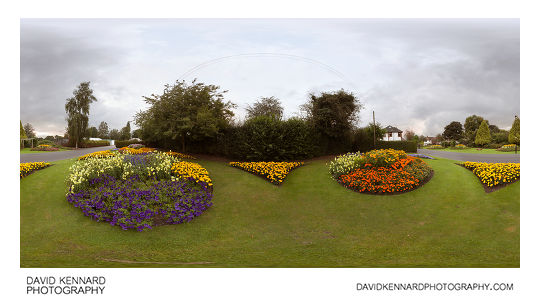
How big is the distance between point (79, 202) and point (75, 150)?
5.46 m

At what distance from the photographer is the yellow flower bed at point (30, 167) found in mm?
8467

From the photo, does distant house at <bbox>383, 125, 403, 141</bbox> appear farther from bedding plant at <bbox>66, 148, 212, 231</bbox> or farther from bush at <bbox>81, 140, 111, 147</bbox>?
bush at <bbox>81, 140, 111, 147</bbox>

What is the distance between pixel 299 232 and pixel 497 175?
6554mm

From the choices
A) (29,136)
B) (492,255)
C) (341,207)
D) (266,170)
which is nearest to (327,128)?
(266,170)

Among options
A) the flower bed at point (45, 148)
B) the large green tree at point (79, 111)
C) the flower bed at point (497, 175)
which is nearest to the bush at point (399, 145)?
the flower bed at point (497, 175)

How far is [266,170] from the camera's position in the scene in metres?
11.0

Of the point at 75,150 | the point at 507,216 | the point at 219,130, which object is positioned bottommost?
the point at 507,216

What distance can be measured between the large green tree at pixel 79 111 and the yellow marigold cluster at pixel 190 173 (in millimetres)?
3302

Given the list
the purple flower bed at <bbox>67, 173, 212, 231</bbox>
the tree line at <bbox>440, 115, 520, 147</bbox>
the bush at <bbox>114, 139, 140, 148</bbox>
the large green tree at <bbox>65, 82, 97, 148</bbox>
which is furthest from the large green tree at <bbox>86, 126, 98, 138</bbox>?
the tree line at <bbox>440, 115, 520, 147</bbox>

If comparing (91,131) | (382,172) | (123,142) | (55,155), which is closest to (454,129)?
(382,172)

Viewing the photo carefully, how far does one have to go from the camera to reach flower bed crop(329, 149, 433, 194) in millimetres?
8984

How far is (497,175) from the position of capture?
8.41 metres

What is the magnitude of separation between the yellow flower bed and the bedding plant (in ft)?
3.25

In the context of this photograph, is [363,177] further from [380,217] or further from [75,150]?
[75,150]
